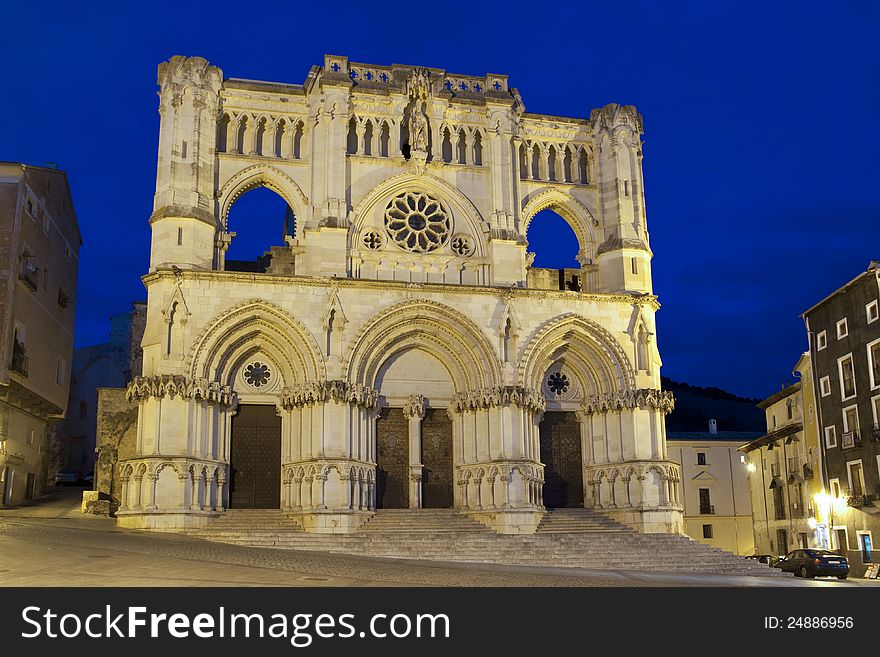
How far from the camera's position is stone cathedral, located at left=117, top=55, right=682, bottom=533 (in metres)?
27.8

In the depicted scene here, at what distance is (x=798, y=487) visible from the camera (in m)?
41.1

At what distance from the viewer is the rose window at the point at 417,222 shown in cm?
3152

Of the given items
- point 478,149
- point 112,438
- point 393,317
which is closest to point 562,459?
point 393,317

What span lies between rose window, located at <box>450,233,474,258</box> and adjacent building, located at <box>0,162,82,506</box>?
14.9 meters

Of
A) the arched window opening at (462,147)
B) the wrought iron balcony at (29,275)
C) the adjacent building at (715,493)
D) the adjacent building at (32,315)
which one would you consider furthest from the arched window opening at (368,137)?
the adjacent building at (715,493)

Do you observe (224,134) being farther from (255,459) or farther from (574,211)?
(574,211)

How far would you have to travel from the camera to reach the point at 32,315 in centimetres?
3412

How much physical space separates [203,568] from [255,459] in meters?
10.6

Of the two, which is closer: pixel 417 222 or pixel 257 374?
pixel 257 374

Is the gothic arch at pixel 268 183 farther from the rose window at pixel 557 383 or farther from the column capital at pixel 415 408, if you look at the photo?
the rose window at pixel 557 383

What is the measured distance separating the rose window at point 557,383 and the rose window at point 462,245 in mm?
5160
